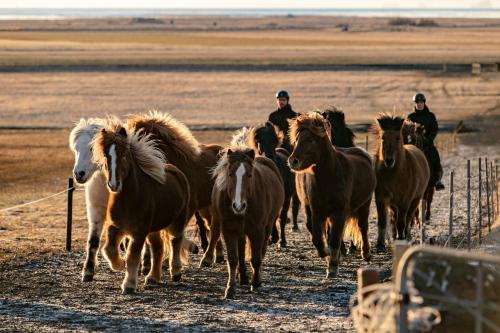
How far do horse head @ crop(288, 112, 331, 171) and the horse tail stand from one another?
5.58 ft

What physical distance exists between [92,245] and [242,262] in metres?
1.81

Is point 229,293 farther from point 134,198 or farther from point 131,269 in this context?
point 134,198

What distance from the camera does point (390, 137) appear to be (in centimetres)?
1559

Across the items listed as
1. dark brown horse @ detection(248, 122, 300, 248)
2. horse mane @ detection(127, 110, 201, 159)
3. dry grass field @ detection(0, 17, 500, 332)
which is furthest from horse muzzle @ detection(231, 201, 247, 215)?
dark brown horse @ detection(248, 122, 300, 248)

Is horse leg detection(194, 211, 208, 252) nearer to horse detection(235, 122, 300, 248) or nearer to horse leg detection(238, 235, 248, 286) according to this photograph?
horse detection(235, 122, 300, 248)

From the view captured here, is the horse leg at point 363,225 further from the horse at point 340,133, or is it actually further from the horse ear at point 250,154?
the horse ear at point 250,154

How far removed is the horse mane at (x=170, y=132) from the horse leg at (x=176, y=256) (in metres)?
1.49

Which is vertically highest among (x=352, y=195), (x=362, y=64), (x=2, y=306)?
(x=362, y=64)

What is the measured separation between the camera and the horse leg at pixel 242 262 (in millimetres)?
12219

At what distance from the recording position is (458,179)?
82.9 ft

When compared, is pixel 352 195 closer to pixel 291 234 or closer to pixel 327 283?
pixel 327 283

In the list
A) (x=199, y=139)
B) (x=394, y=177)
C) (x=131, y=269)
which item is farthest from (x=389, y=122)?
(x=199, y=139)

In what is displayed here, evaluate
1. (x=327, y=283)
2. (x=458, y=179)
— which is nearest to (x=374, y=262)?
(x=327, y=283)

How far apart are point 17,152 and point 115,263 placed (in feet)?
64.1
